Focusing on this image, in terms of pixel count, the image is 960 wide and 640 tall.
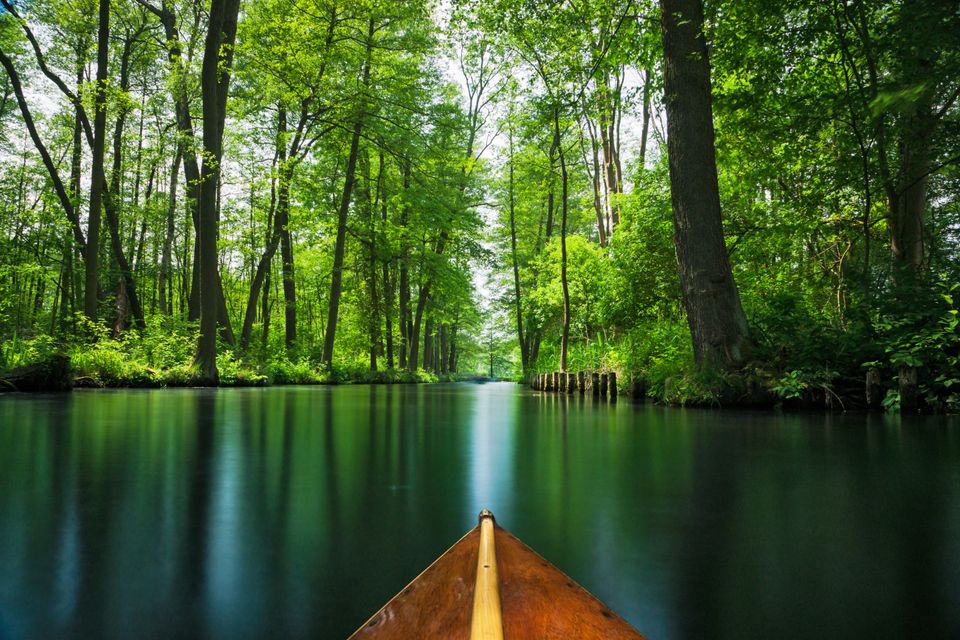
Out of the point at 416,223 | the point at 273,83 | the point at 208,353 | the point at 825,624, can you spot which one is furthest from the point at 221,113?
the point at 825,624

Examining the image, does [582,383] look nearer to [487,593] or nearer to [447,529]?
[447,529]

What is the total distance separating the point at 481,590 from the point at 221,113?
15980 millimetres

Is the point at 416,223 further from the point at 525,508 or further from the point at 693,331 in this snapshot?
the point at 525,508

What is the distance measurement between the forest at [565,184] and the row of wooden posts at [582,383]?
1.57ft

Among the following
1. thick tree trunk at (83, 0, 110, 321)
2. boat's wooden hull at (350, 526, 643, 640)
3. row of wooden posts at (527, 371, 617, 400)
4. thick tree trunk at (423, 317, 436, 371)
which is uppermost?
thick tree trunk at (83, 0, 110, 321)

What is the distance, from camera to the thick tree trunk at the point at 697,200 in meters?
6.96

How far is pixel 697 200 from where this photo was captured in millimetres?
7086

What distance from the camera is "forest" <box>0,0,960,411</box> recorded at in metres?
6.64

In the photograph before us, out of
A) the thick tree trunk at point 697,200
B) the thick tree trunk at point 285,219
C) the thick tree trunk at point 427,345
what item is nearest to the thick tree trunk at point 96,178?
the thick tree trunk at point 285,219

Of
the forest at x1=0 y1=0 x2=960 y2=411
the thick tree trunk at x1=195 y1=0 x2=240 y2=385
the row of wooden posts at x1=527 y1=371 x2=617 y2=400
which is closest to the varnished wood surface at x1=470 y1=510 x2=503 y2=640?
the forest at x1=0 y1=0 x2=960 y2=411

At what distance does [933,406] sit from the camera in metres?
5.67

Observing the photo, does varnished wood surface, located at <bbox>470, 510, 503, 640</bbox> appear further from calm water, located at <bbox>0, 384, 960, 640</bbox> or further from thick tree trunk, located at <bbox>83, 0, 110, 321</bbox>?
thick tree trunk, located at <bbox>83, 0, 110, 321</bbox>

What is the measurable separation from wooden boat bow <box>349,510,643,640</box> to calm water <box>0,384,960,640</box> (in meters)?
0.23

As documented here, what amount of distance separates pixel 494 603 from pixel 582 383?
39.8 feet
